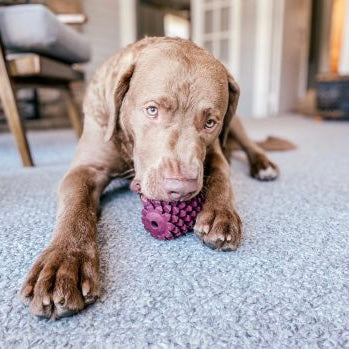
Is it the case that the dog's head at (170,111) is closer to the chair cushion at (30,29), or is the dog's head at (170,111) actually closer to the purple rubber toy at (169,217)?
the purple rubber toy at (169,217)

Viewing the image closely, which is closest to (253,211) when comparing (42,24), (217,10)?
(42,24)

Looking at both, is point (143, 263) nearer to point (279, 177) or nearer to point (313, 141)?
point (279, 177)

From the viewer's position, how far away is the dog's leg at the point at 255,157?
64.7 inches

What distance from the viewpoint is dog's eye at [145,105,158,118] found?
3.37 ft

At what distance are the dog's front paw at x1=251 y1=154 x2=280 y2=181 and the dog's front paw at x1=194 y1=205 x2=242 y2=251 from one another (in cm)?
76

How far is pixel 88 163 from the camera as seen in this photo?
1.25m

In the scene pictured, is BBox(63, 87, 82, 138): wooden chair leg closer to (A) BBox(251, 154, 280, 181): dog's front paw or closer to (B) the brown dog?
(B) the brown dog

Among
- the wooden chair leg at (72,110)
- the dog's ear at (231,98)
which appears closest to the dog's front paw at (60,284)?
the dog's ear at (231,98)

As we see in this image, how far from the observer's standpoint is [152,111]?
3.39ft

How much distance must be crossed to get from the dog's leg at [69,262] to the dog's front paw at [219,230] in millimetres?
269

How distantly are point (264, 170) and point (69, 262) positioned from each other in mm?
1154

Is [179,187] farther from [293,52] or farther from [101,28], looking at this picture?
[293,52]

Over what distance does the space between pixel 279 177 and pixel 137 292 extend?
1157 mm

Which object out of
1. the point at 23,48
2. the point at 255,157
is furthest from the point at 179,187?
the point at 23,48
